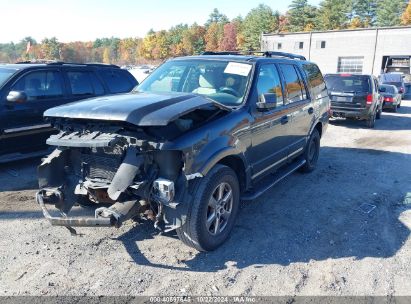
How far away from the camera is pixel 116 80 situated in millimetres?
8203

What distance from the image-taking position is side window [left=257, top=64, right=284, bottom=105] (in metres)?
4.73

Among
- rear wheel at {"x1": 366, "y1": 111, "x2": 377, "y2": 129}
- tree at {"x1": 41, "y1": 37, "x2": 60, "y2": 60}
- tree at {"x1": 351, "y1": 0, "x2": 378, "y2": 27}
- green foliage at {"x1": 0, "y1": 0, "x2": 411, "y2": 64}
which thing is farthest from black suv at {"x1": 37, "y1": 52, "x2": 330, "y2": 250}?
tree at {"x1": 41, "y1": 37, "x2": 60, "y2": 60}

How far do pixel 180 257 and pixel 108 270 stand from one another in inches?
28.7

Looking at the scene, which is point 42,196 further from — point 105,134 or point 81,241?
point 105,134

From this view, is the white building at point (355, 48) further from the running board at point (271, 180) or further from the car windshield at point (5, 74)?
the car windshield at point (5, 74)

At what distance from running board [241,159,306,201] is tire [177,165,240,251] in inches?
11.4

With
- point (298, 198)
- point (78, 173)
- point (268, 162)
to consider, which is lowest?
point (298, 198)

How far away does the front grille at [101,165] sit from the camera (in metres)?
3.55

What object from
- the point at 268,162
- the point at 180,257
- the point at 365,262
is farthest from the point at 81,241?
the point at 365,262

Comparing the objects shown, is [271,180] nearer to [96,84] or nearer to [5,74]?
[96,84]

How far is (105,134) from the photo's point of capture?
3467mm

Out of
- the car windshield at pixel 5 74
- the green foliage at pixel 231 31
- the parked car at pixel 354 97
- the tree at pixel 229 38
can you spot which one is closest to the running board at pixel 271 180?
the car windshield at pixel 5 74

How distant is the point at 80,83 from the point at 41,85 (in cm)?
85

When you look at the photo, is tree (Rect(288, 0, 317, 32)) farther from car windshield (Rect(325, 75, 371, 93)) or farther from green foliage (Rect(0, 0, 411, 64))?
car windshield (Rect(325, 75, 371, 93))
